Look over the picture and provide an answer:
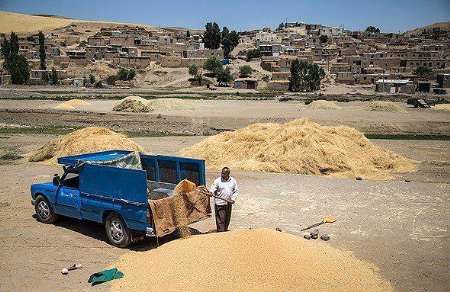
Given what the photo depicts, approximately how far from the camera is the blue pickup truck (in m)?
9.16

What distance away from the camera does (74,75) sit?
88.4 m

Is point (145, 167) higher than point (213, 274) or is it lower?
higher

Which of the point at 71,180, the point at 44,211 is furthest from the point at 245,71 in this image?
the point at 71,180

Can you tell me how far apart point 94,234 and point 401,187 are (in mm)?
10099

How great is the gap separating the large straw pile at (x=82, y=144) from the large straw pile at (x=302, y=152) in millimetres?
3246

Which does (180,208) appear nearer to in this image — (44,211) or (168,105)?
(44,211)

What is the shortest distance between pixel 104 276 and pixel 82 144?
13295 millimetres

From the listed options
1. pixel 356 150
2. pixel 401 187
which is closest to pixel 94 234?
pixel 401 187

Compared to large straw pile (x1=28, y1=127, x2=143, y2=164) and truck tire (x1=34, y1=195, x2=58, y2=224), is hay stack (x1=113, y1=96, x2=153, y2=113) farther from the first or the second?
truck tire (x1=34, y1=195, x2=58, y2=224)

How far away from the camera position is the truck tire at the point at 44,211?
37.2 ft

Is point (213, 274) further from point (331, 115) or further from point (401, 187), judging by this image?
point (331, 115)

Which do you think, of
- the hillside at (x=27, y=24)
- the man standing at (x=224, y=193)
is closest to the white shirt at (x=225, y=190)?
the man standing at (x=224, y=193)

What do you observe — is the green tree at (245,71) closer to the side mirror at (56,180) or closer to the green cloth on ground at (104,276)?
the side mirror at (56,180)

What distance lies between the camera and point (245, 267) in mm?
7719
